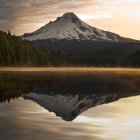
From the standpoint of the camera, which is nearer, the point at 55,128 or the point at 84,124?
the point at 55,128

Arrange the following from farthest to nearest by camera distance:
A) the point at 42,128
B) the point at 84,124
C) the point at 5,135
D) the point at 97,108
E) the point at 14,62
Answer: the point at 14,62 < the point at 97,108 < the point at 84,124 < the point at 42,128 < the point at 5,135

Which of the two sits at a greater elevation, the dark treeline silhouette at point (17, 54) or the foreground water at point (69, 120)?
the dark treeline silhouette at point (17, 54)

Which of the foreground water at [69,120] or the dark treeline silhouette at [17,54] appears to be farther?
the dark treeline silhouette at [17,54]

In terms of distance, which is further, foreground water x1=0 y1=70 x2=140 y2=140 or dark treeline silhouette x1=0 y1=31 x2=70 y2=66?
dark treeline silhouette x1=0 y1=31 x2=70 y2=66

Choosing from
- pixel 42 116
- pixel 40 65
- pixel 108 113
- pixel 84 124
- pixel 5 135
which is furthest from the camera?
pixel 40 65

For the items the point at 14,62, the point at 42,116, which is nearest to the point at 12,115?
the point at 42,116

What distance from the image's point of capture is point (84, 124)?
55.8 ft

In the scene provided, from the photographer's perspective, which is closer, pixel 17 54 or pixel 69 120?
pixel 69 120

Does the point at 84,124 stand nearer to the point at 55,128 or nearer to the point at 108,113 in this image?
the point at 55,128

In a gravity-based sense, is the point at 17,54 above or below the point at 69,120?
above

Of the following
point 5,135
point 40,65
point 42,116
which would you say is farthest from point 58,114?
point 40,65

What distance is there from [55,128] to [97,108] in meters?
7.54

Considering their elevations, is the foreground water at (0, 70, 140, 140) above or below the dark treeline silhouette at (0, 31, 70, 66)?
below

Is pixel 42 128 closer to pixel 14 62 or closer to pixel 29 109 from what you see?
pixel 29 109
